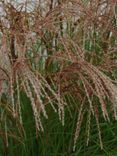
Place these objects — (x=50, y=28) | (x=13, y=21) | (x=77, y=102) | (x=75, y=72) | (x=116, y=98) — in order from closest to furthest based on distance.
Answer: (x=116, y=98)
(x=75, y=72)
(x=50, y=28)
(x=13, y=21)
(x=77, y=102)

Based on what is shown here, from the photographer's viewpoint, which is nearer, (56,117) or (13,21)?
(13,21)

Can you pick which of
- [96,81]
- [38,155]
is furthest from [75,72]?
[38,155]

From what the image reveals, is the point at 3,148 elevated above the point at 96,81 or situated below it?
below

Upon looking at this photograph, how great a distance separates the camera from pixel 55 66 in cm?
219

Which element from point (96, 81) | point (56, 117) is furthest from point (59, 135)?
point (96, 81)

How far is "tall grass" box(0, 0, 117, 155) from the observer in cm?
148

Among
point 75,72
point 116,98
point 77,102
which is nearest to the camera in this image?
point 116,98

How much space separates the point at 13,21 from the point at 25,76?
0.43 m

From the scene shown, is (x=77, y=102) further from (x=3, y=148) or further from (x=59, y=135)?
(x=3, y=148)

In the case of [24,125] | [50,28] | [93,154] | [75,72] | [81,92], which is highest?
[50,28]

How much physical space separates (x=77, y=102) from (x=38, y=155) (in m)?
0.30

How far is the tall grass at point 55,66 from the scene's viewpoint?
148 centimetres

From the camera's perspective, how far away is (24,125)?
6.72 ft

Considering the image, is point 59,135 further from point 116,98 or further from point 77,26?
point 116,98
